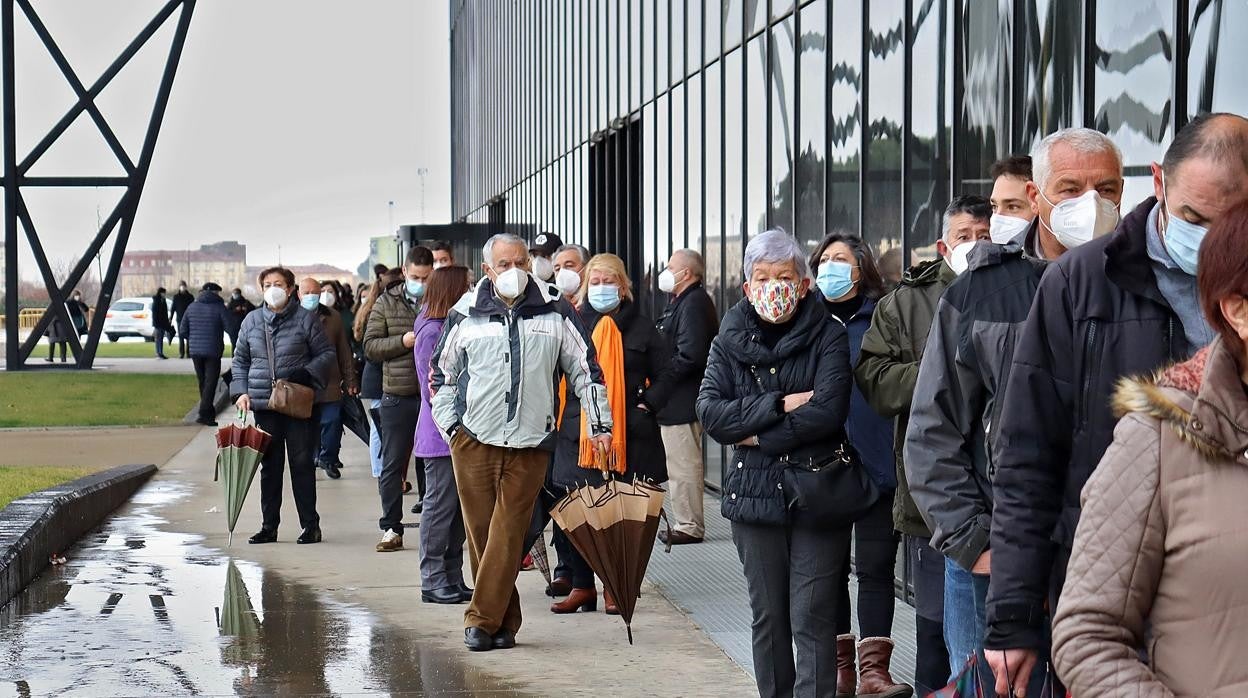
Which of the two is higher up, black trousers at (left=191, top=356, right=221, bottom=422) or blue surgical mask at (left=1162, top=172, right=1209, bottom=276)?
blue surgical mask at (left=1162, top=172, right=1209, bottom=276)

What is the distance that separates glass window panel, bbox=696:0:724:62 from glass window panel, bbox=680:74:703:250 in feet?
1.28

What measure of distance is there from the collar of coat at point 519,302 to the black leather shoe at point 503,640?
1.48m

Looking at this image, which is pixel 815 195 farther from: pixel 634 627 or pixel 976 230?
pixel 976 230

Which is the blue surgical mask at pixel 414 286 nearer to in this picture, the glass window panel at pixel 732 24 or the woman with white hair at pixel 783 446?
the glass window panel at pixel 732 24

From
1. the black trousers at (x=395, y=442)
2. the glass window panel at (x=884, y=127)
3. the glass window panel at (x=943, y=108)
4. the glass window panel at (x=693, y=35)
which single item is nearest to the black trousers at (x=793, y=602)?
the glass window panel at (x=943, y=108)

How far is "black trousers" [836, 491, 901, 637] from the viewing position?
22.1 ft

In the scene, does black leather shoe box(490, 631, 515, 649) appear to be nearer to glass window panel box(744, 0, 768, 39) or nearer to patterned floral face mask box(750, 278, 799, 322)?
patterned floral face mask box(750, 278, 799, 322)

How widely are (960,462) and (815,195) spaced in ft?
24.9

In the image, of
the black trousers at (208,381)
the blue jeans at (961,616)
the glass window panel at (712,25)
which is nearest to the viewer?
the blue jeans at (961,616)

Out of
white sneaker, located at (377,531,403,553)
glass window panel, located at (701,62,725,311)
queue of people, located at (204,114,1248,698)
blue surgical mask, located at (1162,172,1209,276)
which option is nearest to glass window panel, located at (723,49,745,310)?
glass window panel, located at (701,62,725,311)

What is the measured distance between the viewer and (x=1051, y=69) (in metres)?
7.94

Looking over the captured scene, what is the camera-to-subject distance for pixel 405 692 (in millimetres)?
7152

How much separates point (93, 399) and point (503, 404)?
2080cm

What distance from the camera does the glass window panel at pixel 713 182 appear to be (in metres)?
14.9
